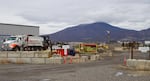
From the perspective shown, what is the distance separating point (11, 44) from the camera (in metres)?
45.0

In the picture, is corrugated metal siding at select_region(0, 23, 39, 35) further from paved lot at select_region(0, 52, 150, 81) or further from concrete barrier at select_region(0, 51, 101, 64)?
paved lot at select_region(0, 52, 150, 81)

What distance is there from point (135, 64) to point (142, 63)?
116cm

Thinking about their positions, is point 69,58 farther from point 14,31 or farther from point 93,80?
point 14,31

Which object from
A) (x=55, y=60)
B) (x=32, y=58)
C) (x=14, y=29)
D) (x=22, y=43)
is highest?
(x=14, y=29)

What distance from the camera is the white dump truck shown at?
45.0m

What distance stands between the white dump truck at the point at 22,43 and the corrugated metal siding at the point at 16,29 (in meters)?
17.5

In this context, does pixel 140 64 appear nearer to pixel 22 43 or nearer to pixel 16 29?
pixel 22 43

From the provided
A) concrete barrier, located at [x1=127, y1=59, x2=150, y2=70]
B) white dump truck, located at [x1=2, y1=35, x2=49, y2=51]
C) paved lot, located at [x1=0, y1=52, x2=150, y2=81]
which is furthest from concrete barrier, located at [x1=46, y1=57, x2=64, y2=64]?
white dump truck, located at [x1=2, y1=35, x2=49, y2=51]

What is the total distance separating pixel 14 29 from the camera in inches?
2704

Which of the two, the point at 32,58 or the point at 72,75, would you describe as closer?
the point at 72,75

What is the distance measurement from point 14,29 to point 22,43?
2353 centimetres

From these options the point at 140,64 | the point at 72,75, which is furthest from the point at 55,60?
the point at 72,75

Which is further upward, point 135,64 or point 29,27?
point 29,27

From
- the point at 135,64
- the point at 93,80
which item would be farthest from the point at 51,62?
the point at 93,80
